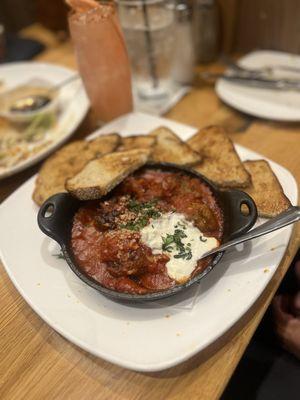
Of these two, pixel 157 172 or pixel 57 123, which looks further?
pixel 57 123

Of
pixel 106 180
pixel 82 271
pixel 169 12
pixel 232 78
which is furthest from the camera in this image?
pixel 232 78

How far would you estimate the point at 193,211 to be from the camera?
3.52 feet

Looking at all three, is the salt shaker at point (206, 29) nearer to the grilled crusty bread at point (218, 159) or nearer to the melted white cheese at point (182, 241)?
the grilled crusty bread at point (218, 159)

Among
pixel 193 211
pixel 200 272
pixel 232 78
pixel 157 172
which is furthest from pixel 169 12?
pixel 200 272

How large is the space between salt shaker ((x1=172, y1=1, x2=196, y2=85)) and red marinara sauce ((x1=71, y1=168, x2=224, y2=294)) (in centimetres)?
94

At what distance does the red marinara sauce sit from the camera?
0.98 metres

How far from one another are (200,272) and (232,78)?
4.19 feet

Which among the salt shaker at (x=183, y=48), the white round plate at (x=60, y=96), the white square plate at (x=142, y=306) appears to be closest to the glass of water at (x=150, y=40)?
the salt shaker at (x=183, y=48)

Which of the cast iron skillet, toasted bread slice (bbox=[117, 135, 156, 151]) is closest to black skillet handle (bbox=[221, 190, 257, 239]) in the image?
the cast iron skillet

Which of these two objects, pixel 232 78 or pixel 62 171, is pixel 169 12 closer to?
pixel 232 78

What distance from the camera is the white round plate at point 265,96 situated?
1.68 metres

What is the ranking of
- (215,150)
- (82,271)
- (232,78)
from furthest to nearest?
(232,78) → (215,150) → (82,271)

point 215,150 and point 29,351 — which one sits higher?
point 215,150

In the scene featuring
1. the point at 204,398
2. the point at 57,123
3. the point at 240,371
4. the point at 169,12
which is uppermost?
the point at 169,12
